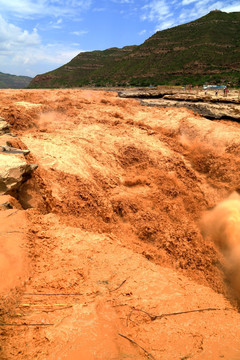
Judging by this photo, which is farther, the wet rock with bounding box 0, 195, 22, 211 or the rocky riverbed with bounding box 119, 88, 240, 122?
the rocky riverbed with bounding box 119, 88, 240, 122

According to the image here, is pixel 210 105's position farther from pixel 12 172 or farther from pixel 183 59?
pixel 183 59

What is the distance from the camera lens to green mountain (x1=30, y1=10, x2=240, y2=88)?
3847 centimetres

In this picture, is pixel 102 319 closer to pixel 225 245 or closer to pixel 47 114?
pixel 225 245

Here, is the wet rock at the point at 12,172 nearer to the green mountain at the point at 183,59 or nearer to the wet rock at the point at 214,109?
the wet rock at the point at 214,109

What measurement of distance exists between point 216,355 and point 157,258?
99.3 inches

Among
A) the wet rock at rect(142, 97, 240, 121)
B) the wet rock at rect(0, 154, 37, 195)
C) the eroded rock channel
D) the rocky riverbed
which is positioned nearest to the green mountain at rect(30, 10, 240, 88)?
the rocky riverbed

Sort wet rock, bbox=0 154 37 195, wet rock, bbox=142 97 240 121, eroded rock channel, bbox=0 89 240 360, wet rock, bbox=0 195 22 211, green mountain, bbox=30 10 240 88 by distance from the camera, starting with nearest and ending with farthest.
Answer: eroded rock channel, bbox=0 89 240 360, wet rock, bbox=0 195 22 211, wet rock, bbox=0 154 37 195, wet rock, bbox=142 97 240 121, green mountain, bbox=30 10 240 88

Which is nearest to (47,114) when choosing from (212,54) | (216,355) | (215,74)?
(216,355)

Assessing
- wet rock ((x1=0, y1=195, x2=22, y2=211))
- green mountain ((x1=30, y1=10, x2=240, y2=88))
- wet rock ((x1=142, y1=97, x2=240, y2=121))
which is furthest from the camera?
green mountain ((x1=30, y1=10, x2=240, y2=88))

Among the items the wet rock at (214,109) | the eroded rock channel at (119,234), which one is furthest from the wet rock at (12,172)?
the wet rock at (214,109)

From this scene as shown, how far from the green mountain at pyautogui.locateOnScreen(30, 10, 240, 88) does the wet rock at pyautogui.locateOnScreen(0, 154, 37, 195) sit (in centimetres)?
3251

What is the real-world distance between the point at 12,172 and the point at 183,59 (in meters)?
49.2

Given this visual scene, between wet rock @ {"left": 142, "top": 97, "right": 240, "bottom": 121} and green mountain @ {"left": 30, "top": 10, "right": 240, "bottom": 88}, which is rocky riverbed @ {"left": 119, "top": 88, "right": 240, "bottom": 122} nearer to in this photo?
wet rock @ {"left": 142, "top": 97, "right": 240, "bottom": 121}

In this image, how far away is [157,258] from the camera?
4434 millimetres
